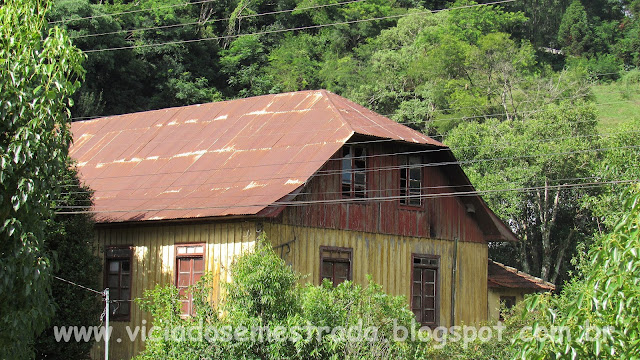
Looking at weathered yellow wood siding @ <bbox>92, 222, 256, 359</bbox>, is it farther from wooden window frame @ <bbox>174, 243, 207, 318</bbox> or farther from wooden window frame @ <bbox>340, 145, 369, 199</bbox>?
wooden window frame @ <bbox>340, 145, 369, 199</bbox>

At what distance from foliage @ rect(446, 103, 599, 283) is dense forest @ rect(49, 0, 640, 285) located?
0.23ft

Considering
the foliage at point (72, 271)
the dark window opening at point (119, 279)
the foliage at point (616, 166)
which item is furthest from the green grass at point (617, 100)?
the foliage at point (72, 271)

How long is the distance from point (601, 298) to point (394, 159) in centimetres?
1339

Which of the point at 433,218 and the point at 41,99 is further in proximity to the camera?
the point at 433,218

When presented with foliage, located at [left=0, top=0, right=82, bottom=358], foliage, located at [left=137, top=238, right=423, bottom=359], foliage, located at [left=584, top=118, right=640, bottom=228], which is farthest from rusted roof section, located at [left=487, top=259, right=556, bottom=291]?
foliage, located at [left=0, top=0, right=82, bottom=358]

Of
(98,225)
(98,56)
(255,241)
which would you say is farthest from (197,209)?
(98,56)

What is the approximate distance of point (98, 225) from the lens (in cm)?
2045

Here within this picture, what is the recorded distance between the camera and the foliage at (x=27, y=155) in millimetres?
11203

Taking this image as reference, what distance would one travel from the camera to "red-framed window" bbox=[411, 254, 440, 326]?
21.2 meters

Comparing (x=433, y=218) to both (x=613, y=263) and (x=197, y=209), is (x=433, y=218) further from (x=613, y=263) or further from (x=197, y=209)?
(x=613, y=263)

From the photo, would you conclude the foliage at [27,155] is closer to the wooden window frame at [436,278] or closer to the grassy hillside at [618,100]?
the wooden window frame at [436,278]

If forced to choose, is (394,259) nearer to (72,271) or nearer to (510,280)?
(510,280)

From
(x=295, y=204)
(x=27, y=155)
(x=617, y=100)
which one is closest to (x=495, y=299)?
(x=295, y=204)

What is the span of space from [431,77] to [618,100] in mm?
24654
